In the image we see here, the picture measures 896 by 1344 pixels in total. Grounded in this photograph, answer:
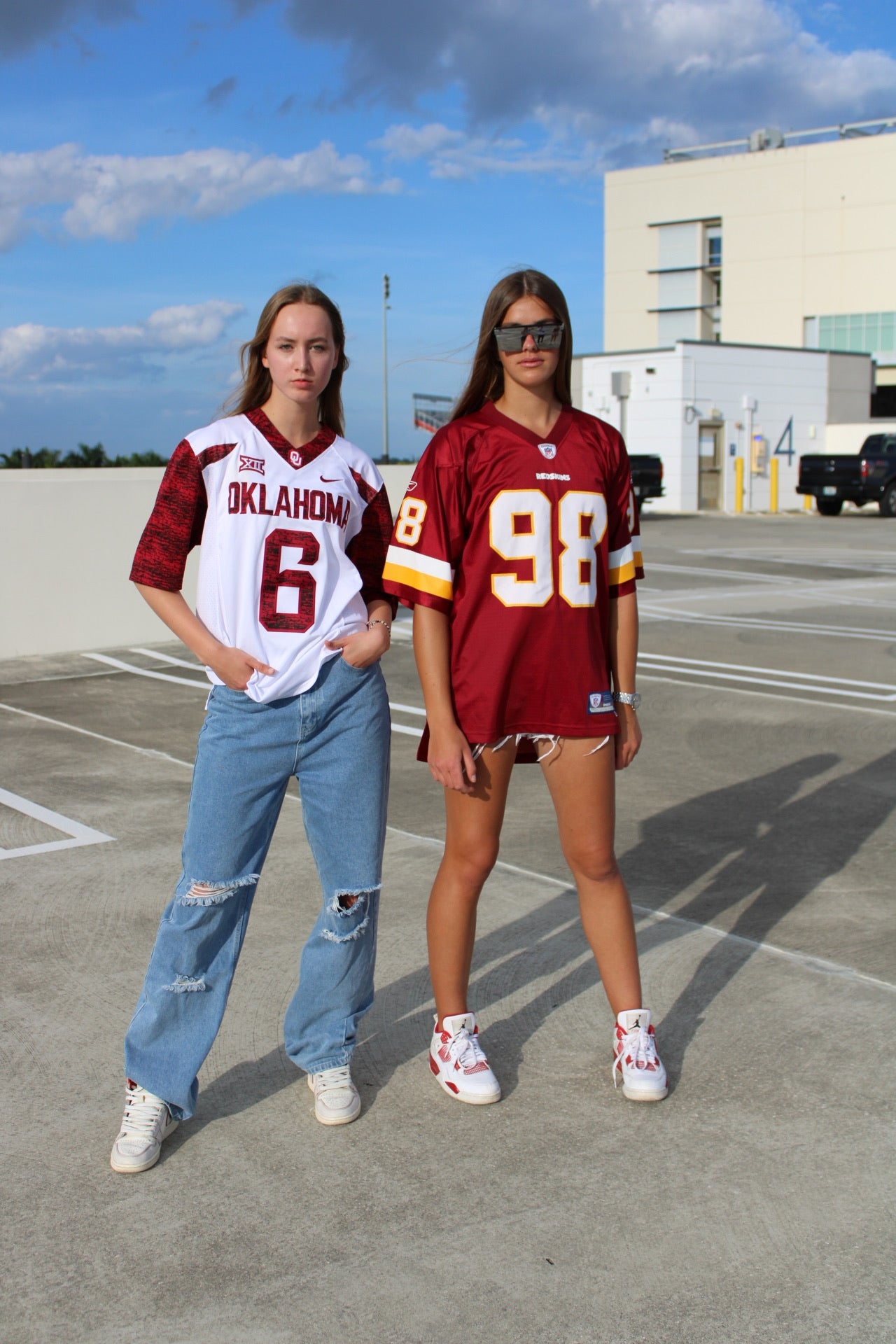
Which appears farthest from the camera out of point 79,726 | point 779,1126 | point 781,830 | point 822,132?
point 822,132

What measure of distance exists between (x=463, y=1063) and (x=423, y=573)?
4.02 feet

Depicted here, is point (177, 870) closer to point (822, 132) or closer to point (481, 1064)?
point (481, 1064)

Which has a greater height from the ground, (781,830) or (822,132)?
(822,132)

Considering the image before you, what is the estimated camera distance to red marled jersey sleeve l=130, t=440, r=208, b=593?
286 centimetres

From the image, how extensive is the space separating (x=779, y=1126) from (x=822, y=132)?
225 feet

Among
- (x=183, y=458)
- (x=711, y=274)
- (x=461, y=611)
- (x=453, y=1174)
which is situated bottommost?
(x=453, y=1174)

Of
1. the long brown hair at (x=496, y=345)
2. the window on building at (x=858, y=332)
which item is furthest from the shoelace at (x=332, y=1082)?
the window on building at (x=858, y=332)

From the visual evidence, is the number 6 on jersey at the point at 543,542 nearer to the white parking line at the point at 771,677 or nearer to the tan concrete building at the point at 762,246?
the white parking line at the point at 771,677

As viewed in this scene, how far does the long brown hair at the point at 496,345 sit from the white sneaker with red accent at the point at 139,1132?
69.7 inches

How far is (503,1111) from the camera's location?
122 inches

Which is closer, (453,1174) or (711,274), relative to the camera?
(453,1174)

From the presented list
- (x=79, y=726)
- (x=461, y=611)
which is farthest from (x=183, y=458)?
(x=79, y=726)

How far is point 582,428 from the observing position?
10.3ft

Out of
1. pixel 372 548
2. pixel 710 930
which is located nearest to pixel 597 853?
pixel 372 548
